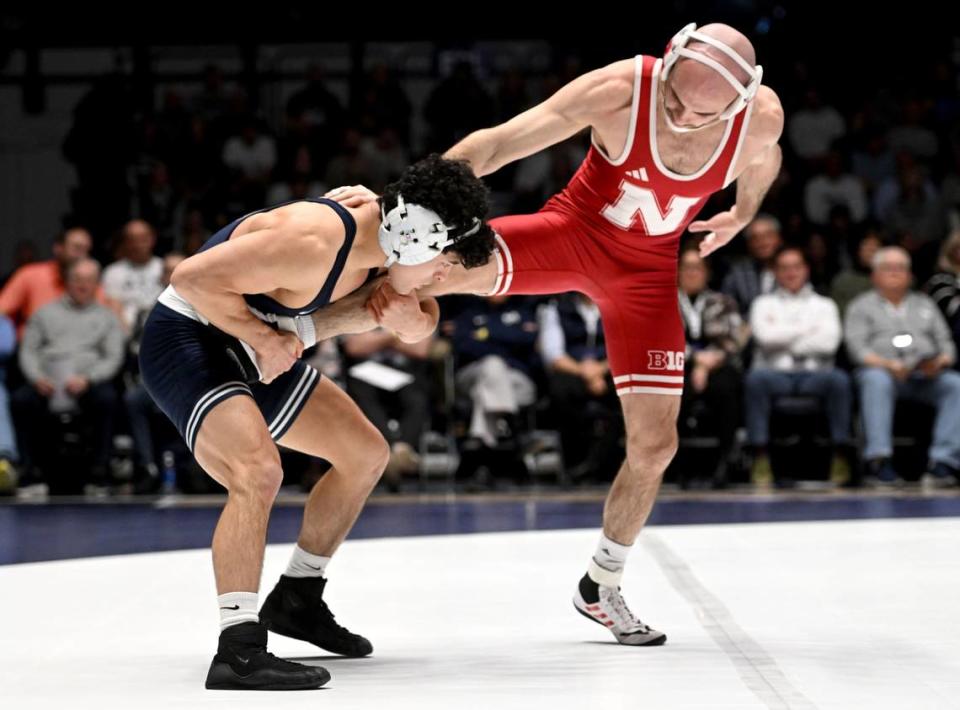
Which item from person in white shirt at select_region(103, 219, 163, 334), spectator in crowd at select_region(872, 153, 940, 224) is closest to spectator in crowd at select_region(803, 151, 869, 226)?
spectator in crowd at select_region(872, 153, 940, 224)

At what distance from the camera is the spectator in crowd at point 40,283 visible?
8.65 m

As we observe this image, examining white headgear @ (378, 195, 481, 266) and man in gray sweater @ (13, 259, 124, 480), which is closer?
white headgear @ (378, 195, 481, 266)

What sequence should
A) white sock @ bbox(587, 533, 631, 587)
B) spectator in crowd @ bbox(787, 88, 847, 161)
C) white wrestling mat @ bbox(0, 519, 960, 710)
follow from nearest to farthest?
1. white wrestling mat @ bbox(0, 519, 960, 710)
2. white sock @ bbox(587, 533, 631, 587)
3. spectator in crowd @ bbox(787, 88, 847, 161)

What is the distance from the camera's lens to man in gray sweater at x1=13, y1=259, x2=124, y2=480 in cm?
827

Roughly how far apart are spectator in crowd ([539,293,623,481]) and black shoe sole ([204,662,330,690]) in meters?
5.14

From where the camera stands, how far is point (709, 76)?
357cm

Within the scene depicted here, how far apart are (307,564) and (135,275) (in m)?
5.74

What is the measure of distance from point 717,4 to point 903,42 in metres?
1.70

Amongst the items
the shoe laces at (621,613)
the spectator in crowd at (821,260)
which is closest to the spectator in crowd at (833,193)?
the spectator in crowd at (821,260)

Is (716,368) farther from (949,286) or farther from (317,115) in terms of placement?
(317,115)

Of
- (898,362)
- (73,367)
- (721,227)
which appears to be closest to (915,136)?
(898,362)

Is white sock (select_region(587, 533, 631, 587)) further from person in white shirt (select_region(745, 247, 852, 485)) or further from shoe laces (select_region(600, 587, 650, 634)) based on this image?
person in white shirt (select_region(745, 247, 852, 485))

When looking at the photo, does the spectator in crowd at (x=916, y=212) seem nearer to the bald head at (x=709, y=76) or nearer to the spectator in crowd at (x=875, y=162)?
the spectator in crowd at (x=875, y=162)

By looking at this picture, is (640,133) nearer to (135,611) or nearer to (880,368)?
(135,611)
